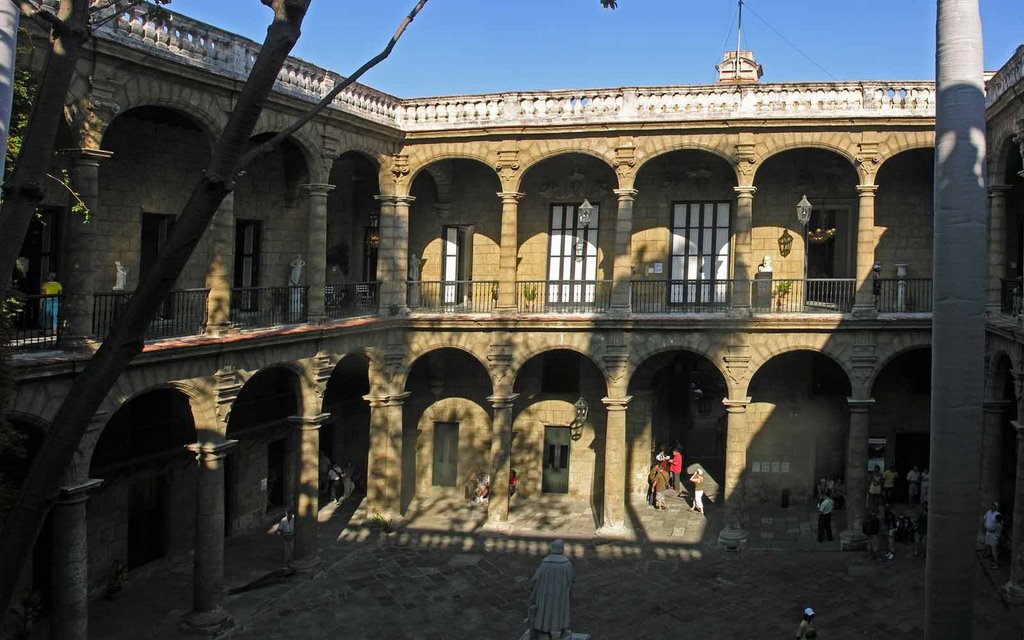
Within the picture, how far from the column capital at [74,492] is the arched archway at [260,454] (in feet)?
22.0

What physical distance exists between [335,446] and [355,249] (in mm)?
5756

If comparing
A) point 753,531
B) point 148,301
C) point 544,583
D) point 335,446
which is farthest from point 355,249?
point 148,301

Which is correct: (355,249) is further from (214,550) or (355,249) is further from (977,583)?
(977,583)

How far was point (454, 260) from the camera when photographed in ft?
86.6

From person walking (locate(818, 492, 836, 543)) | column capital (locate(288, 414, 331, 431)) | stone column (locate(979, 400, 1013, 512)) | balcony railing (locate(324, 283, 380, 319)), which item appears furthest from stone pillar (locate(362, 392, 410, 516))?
stone column (locate(979, 400, 1013, 512))

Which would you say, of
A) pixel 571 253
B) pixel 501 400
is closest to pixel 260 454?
pixel 501 400

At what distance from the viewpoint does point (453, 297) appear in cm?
2630

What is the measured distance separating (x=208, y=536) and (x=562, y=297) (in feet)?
38.7

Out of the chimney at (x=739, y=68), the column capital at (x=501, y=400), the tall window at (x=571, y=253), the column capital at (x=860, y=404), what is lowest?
the column capital at (x=501, y=400)

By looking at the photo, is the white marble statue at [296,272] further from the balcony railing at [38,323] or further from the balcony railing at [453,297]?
the balcony railing at [38,323]

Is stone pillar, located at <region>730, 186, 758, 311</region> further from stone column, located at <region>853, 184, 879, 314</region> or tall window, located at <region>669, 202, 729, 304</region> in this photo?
stone column, located at <region>853, 184, 879, 314</region>

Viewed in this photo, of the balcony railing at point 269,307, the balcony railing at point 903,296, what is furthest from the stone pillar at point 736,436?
the balcony railing at point 269,307

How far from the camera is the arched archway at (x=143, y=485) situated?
61.0ft

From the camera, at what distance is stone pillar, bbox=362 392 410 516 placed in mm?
23469
